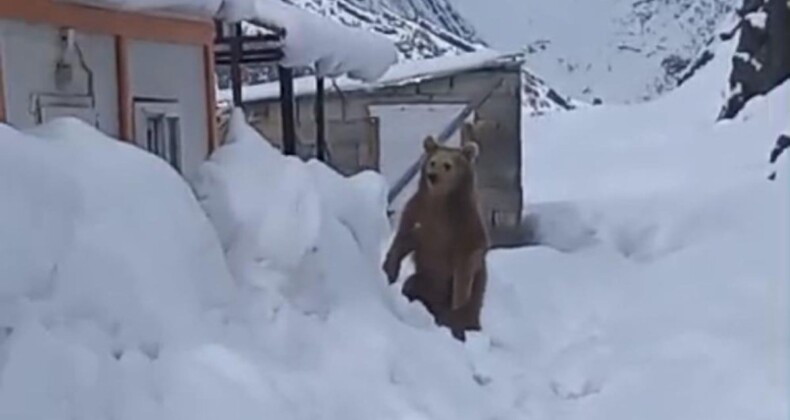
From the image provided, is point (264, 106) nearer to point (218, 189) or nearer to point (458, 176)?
point (458, 176)

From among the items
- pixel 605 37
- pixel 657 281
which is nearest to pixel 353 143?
pixel 657 281

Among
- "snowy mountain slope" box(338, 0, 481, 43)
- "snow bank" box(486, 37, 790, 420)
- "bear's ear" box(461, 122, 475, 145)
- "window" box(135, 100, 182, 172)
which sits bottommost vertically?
"snow bank" box(486, 37, 790, 420)

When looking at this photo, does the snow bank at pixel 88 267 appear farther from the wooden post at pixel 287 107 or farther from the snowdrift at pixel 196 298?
the wooden post at pixel 287 107

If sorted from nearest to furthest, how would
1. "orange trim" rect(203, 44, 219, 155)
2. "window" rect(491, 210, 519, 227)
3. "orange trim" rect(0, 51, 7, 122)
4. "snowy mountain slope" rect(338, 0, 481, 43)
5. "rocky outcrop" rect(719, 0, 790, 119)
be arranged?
"orange trim" rect(0, 51, 7, 122) → "orange trim" rect(203, 44, 219, 155) → "window" rect(491, 210, 519, 227) → "rocky outcrop" rect(719, 0, 790, 119) → "snowy mountain slope" rect(338, 0, 481, 43)

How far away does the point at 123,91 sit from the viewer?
647cm

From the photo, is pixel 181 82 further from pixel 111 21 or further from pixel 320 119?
pixel 320 119

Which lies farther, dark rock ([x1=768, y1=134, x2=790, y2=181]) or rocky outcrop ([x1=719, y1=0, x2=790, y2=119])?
rocky outcrop ([x1=719, y1=0, x2=790, y2=119])

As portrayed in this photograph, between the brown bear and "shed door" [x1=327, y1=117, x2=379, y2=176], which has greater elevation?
the brown bear

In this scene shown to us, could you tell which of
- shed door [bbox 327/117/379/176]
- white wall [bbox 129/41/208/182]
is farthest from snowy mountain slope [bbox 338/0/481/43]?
white wall [bbox 129/41/208/182]

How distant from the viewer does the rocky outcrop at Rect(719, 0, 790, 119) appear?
1443 centimetres

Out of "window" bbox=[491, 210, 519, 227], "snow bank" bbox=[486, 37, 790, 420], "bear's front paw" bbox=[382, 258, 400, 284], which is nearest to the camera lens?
"snow bank" bbox=[486, 37, 790, 420]

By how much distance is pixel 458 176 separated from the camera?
786cm

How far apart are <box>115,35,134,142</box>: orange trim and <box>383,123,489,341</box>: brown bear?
182 cm

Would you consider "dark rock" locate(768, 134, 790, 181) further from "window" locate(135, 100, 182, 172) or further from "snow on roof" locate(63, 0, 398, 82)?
"window" locate(135, 100, 182, 172)
